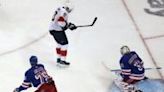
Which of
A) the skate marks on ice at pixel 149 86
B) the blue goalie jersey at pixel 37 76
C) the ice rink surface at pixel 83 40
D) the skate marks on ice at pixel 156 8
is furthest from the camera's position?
the skate marks on ice at pixel 156 8

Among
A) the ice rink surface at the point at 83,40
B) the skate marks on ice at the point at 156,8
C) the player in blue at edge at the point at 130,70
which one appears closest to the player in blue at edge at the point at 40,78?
the ice rink surface at the point at 83,40

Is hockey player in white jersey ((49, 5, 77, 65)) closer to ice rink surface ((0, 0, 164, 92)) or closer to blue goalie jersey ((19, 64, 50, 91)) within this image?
ice rink surface ((0, 0, 164, 92))

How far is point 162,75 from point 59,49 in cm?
155

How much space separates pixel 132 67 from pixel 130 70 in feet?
0.19

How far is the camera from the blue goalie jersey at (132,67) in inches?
230

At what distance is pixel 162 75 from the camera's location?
21.0ft

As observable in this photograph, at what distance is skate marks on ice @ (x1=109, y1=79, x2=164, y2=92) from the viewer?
6.14 meters

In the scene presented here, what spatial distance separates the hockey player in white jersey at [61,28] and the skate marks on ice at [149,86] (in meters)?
0.83

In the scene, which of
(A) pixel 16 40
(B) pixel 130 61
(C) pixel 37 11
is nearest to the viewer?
(B) pixel 130 61

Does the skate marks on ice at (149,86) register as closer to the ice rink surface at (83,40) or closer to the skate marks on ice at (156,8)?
the ice rink surface at (83,40)

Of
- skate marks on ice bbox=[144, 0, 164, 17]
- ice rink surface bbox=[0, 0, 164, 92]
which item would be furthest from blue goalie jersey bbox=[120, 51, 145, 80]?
skate marks on ice bbox=[144, 0, 164, 17]

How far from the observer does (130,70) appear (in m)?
5.88

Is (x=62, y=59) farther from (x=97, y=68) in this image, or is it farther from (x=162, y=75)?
(x=162, y=75)

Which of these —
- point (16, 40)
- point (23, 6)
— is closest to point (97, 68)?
point (16, 40)
